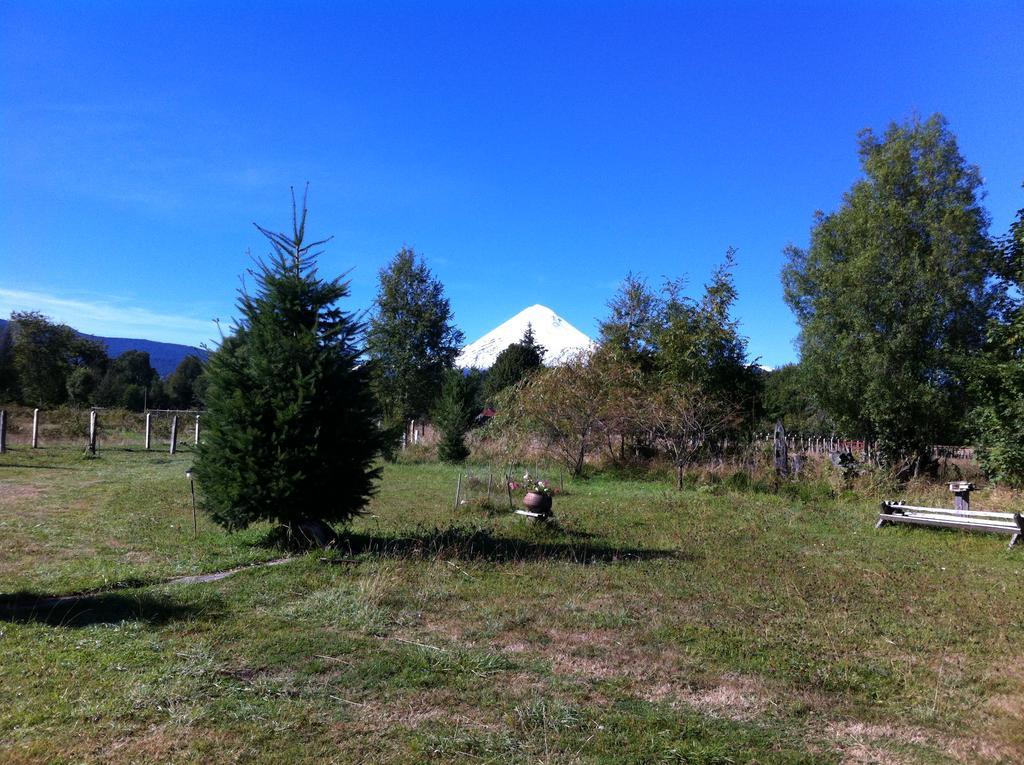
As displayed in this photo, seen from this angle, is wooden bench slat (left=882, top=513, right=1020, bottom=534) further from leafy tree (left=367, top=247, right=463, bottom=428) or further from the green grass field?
leafy tree (left=367, top=247, right=463, bottom=428)

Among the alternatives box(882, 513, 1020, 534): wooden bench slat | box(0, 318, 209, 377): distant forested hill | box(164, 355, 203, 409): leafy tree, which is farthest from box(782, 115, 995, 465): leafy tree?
box(0, 318, 209, 377): distant forested hill

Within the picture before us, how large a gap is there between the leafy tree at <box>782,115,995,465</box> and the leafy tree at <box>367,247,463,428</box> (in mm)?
18707

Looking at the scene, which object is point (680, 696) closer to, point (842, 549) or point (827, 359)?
point (842, 549)

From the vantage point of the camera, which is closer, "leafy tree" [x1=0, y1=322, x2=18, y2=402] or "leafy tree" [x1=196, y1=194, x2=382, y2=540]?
"leafy tree" [x1=196, y1=194, x2=382, y2=540]

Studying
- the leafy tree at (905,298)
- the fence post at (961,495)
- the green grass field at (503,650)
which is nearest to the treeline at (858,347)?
the leafy tree at (905,298)

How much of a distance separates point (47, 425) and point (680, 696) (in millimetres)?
35201

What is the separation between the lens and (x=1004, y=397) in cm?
1437

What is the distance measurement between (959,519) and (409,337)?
86.4ft

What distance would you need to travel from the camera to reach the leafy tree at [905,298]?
18.4m

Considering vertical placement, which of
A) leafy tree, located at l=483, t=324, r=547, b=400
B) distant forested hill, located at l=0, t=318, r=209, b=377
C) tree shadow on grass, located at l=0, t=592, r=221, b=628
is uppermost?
distant forested hill, located at l=0, t=318, r=209, b=377

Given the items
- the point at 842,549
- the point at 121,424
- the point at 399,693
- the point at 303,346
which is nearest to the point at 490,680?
the point at 399,693

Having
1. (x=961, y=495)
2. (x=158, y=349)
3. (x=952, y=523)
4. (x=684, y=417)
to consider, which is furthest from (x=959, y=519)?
Result: (x=158, y=349)

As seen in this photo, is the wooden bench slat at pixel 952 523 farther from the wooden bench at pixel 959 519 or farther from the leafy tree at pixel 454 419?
the leafy tree at pixel 454 419

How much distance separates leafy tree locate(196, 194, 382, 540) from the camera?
7586 mm
